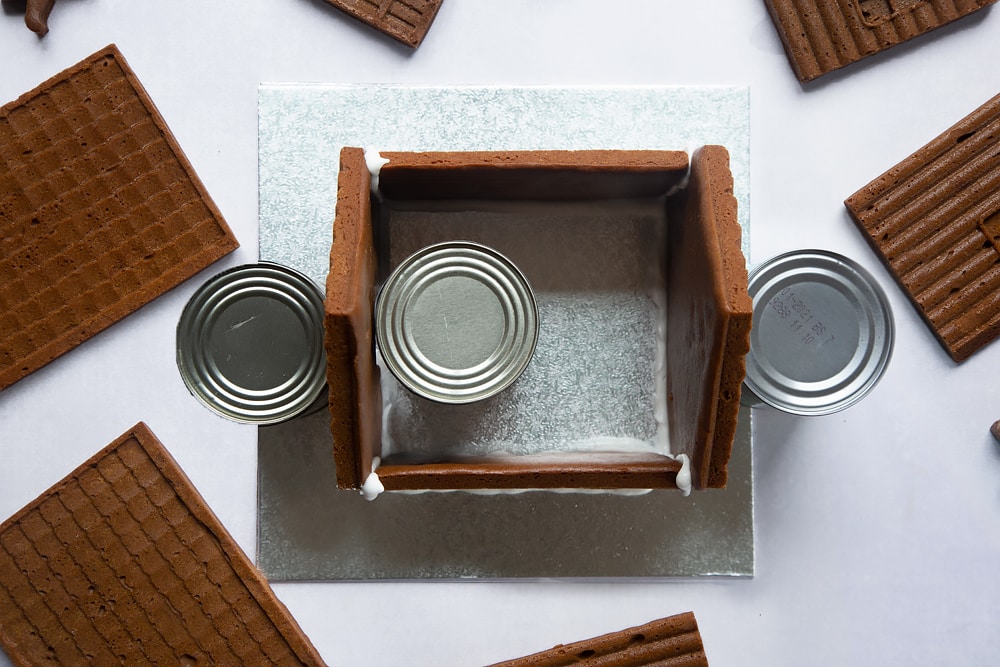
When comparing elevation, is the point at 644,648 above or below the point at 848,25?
below

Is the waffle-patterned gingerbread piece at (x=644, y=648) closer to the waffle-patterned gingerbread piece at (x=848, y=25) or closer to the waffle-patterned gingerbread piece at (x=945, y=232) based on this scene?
the waffle-patterned gingerbread piece at (x=945, y=232)

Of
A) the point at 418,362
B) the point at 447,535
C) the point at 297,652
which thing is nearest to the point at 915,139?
the point at 418,362

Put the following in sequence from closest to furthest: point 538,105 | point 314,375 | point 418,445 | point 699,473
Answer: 1. point 699,473
2. point 314,375
3. point 418,445
4. point 538,105

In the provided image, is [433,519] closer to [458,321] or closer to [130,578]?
[458,321]

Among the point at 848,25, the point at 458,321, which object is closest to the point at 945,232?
the point at 848,25

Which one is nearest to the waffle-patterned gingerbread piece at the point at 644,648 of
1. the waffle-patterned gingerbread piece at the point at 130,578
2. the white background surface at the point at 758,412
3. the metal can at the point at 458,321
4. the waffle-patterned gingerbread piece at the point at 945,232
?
the white background surface at the point at 758,412

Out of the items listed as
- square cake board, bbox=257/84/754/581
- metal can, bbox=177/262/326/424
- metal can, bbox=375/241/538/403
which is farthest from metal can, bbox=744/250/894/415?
metal can, bbox=177/262/326/424

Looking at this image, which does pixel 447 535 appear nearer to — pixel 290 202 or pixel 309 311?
pixel 309 311
